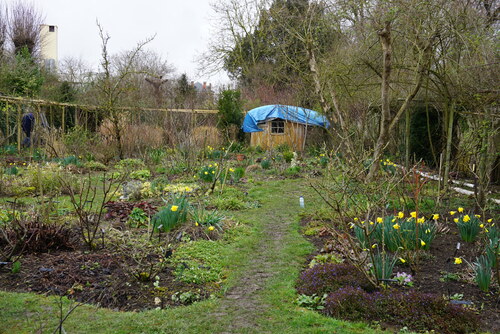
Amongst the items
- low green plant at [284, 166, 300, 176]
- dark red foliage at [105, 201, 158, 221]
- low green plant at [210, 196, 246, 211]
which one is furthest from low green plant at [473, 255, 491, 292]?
low green plant at [284, 166, 300, 176]

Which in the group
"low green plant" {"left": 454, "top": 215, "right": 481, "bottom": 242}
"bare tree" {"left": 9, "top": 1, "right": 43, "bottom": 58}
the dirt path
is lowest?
the dirt path

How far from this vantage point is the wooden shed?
21000 millimetres

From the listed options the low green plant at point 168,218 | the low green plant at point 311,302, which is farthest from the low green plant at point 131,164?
the low green plant at point 311,302

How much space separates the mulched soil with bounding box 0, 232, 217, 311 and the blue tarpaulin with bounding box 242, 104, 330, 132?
616 inches

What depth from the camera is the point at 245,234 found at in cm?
679

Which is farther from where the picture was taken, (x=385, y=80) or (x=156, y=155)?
(x=156, y=155)

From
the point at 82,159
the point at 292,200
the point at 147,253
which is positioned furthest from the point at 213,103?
the point at 147,253

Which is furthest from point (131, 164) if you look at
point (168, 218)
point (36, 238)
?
point (36, 238)

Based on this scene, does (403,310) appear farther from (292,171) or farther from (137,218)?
(292,171)

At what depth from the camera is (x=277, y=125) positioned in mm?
22188

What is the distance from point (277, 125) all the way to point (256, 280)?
57.6ft

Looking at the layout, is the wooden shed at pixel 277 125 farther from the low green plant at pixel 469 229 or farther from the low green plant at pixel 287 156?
the low green plant at pixel 469 229

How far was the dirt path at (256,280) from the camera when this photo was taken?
3.91 meters

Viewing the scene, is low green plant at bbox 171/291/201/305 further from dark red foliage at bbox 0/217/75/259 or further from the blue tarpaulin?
the blue tarpaulin
